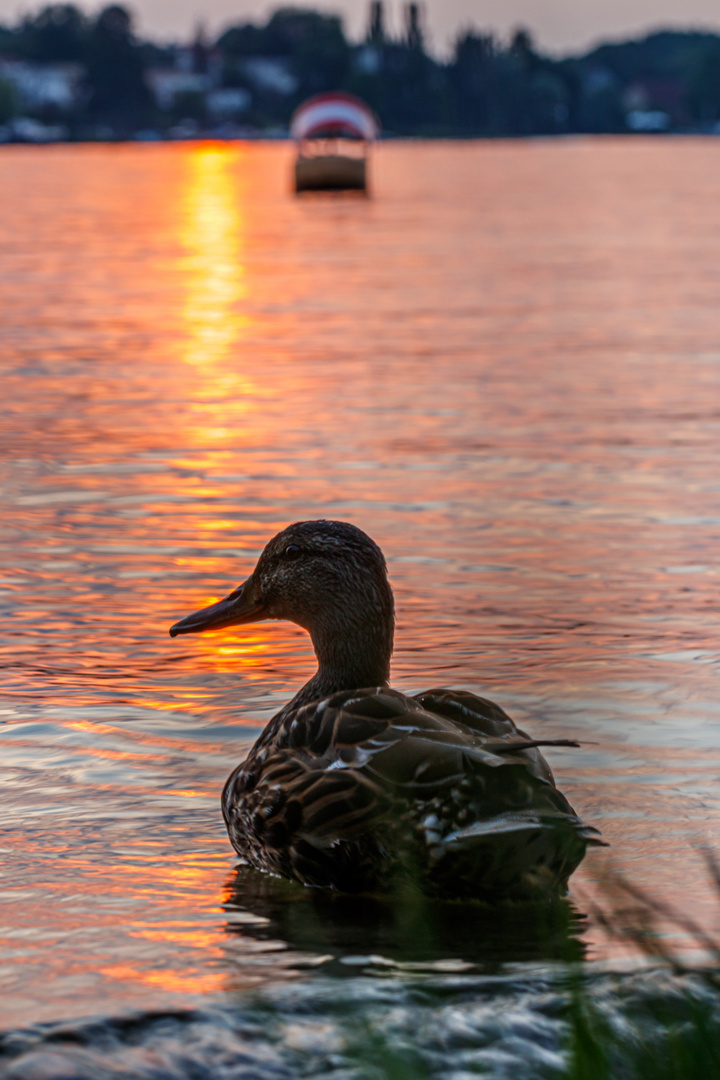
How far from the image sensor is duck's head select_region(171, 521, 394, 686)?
5.44 metres

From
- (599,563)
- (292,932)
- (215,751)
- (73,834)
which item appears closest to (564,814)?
(292,932)

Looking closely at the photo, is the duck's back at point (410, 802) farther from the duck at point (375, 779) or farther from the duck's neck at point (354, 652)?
the duck's neck at point (354, 652)

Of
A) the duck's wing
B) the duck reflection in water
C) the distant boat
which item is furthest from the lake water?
the distant boat

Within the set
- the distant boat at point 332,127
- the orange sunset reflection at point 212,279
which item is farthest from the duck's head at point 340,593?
the distant boat at point 332,127

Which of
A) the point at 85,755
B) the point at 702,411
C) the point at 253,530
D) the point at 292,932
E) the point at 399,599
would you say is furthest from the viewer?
the point at 702,411

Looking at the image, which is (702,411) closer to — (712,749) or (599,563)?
(599,563)

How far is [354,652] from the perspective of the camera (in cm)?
546

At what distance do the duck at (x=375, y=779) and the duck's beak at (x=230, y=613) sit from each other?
0.19 metres

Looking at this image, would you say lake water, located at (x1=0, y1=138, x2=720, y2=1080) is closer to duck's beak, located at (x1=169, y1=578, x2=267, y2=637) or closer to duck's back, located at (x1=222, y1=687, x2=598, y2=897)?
duck's back, located at (x1=222, y1=687, x2=598, y2=897)

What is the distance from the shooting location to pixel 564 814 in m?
4.48

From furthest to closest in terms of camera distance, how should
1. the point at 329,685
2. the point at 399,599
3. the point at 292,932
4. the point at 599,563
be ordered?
the point at 599,563 → the point at 399,599 → the point at 329,685 → the point at 292,932

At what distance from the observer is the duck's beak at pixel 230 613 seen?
5.85 metres

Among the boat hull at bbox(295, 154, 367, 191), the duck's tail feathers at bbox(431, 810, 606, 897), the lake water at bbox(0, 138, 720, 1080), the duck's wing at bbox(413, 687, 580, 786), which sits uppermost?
the boat hull at bbox(295, 154, 367, 191)

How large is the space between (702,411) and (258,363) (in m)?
5.74
